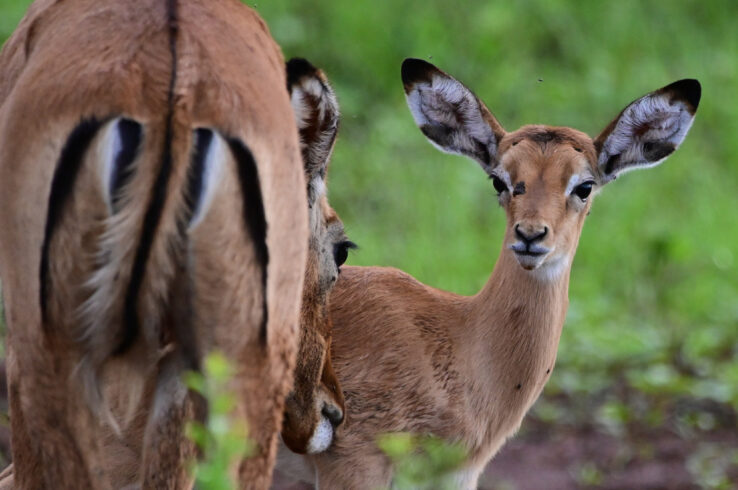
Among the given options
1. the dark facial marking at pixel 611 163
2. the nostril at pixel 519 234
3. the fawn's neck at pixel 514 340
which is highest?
the dark facial marking at pixel 611 163

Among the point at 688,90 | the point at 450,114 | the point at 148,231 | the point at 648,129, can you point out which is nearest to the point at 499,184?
the point at 450,114

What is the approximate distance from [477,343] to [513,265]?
11.9 inches

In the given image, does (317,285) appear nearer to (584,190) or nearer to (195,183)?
(584,190)

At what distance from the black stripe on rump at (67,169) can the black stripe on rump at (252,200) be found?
293mm

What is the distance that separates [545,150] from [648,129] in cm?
54

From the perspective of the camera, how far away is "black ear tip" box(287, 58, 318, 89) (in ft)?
12.6

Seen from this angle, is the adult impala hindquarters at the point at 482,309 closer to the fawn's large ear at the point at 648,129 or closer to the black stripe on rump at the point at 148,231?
the fawn's large ear at the point at 648,129

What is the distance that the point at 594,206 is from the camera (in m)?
8.46

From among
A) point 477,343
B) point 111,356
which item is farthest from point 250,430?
point 477,343

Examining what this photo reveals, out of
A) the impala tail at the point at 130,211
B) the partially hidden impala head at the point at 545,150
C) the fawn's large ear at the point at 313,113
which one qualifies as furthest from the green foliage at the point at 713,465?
the impala tail at the point at 130,211

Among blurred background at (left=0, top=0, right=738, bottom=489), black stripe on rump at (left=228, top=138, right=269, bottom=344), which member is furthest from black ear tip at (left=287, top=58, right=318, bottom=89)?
blurred background at (left=0, top=0, right=738, bottom=489)

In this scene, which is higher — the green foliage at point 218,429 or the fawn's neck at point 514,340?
the fawn's neck at point 514,340

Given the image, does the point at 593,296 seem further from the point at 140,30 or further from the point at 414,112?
the point at 140,30

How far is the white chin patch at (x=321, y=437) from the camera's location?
4.39 m
